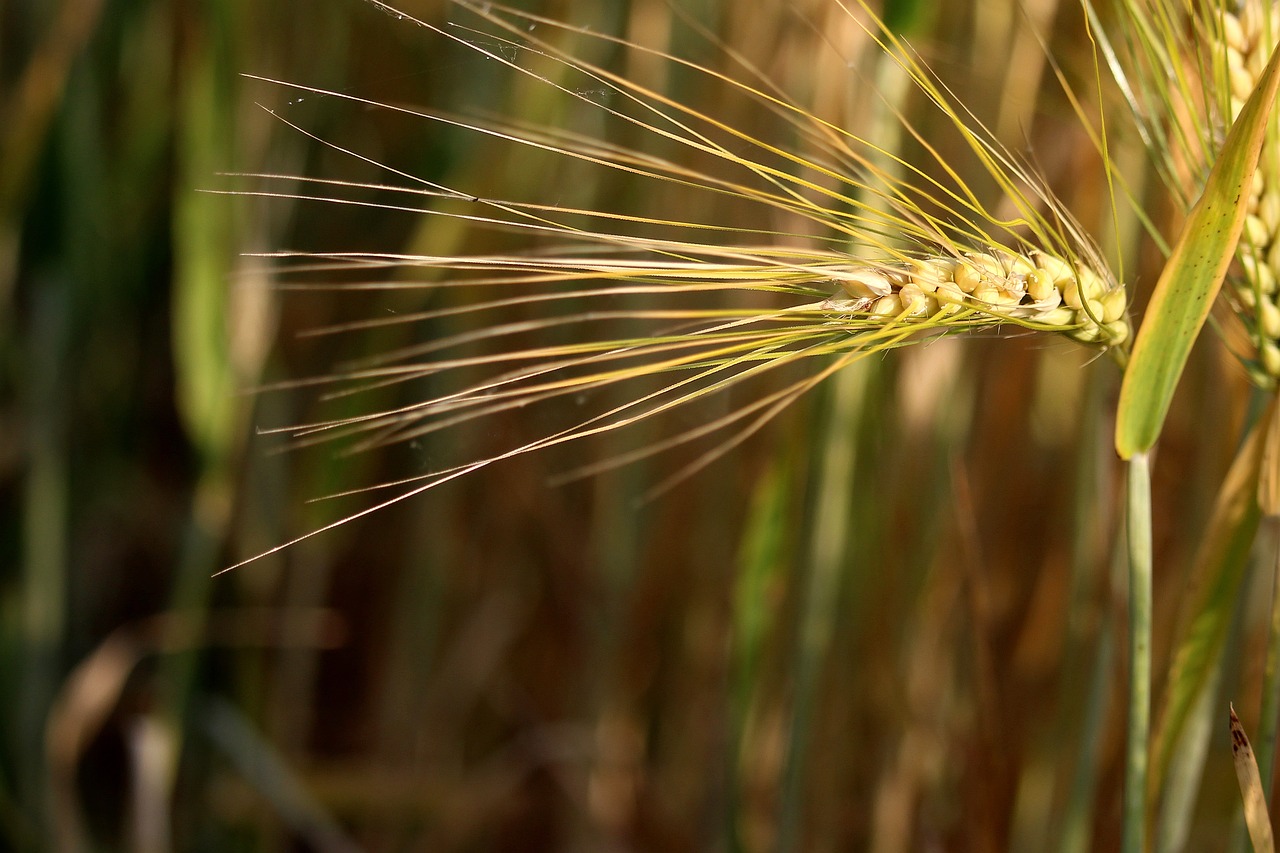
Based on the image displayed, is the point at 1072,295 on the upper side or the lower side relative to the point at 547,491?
upper

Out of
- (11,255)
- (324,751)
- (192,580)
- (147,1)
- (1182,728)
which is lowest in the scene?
(324,751)

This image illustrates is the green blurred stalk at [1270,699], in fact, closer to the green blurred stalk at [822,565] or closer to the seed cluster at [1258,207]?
the seed cluster at [1258,207]

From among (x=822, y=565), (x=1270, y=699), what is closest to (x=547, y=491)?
(x=822, y=565)

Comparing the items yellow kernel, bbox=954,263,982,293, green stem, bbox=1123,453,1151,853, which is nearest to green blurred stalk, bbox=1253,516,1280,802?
green stem, bbox=1123,453,1151,853

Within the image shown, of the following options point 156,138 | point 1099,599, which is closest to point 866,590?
point 1099,599

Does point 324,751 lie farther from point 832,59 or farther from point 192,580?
point 832,59

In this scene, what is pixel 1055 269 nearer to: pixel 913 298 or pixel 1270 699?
pixel 913 298

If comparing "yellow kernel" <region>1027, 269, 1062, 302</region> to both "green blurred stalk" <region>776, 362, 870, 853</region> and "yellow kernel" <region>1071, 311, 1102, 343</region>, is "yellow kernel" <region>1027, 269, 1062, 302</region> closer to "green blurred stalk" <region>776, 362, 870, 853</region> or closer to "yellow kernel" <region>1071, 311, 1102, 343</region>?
"yellow kernel" <region>1071, 311, 1102, 343</region>
